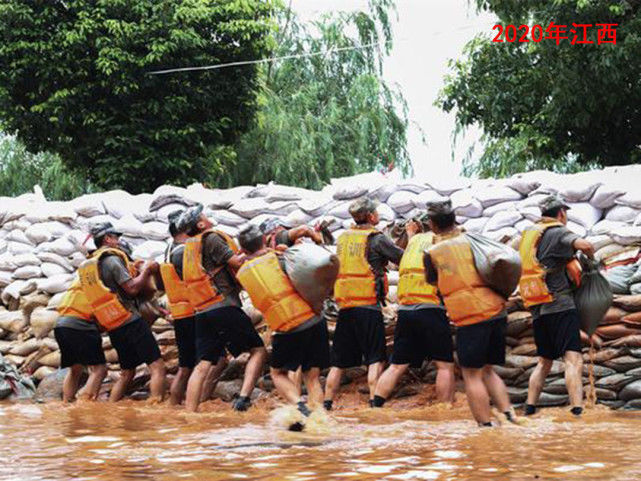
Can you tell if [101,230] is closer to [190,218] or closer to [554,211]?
[190,218]

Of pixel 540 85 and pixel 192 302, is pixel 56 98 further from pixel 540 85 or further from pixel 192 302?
pixel 192 302

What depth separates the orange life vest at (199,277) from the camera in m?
8.53

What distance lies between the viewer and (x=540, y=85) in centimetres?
1603

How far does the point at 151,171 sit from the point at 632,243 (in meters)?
9.96

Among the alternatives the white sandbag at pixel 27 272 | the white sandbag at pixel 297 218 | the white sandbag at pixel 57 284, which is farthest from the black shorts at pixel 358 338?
the white sandbag at pixel 27 272

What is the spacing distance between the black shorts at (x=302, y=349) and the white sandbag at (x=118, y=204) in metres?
5.01

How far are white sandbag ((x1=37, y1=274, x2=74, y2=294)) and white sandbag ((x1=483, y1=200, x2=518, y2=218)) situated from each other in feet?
13.4

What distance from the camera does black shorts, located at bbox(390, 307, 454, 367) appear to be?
827 cm

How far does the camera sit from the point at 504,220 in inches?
389

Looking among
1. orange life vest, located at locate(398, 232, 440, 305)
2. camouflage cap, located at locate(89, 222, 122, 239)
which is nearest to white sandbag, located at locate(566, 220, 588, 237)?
orange life vest, located at locate(398, 232, 440, 305)

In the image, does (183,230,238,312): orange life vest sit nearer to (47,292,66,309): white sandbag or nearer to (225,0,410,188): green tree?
(47,292,66,309): white sandbag

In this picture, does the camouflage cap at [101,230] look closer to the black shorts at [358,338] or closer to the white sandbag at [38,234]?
the black shorts at [358,338]

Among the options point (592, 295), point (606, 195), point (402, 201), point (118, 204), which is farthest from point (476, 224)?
point (118, 204)

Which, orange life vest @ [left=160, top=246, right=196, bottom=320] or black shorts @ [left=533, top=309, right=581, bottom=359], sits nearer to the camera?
black shorts @ [left=533, top=309, right=581, bottom=359]
